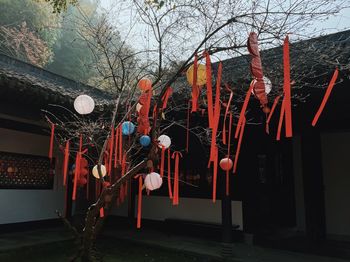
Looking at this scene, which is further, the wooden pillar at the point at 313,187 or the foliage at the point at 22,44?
the foliage at the point at 22,44

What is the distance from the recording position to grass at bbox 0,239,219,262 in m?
5.18

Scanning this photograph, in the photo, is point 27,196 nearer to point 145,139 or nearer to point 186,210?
point 186,210

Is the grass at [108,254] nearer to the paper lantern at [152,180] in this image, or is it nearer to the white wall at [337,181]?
the paper lantern at [152,180]

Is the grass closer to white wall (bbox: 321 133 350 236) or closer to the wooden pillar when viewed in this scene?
the wooden pillar

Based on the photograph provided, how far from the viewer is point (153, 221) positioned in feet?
25.5

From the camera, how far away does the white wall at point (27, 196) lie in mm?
6445

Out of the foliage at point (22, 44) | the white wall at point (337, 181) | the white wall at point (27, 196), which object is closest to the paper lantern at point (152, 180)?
the white wall at point (27, 196)

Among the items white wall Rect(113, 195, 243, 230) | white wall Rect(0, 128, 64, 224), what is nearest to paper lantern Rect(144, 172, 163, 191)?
white wall Rect(113, 195, 243, 230)

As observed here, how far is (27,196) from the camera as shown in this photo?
22.6ft

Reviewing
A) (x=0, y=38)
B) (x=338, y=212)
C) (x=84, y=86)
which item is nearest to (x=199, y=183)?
(x=338, y=212)

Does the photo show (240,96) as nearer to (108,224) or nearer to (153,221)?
(153,221)

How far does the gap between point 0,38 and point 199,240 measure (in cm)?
1078

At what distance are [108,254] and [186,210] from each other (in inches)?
84.8

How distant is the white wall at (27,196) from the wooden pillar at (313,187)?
17.4 feet
